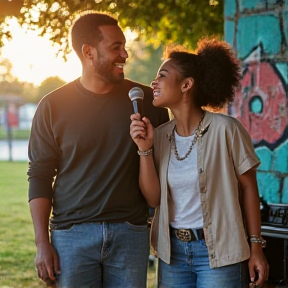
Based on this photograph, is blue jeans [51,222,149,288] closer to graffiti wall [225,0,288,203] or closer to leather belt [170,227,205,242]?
leather belt [170,227,205,242]

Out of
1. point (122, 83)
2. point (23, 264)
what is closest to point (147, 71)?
point (23, 264)

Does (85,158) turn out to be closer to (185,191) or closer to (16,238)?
(185,191)

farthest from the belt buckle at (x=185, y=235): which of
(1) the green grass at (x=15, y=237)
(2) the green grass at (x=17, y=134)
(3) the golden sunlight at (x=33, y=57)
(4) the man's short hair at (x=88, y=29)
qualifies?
(2) the green grass at (x=17, y=134)

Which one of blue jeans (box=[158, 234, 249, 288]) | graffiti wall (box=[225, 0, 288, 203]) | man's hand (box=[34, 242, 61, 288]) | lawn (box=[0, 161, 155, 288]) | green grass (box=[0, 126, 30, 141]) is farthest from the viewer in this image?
green grass (box=[0, 126, 30, 141])

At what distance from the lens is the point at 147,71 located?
33.6 metres

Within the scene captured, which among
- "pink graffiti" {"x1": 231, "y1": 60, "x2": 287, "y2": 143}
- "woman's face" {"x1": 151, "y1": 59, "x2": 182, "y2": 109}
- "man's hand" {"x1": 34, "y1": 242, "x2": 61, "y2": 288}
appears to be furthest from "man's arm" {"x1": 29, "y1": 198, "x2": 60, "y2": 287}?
"pink graffiti" {"x1": 231, "y1": 60, "x2": 287, "y2": 143}

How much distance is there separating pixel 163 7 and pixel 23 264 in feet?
12.5

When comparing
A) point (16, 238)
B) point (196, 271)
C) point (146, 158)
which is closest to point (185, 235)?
point (196, 271)

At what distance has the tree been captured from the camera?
6059 millimetres

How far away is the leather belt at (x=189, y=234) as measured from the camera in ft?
10.9

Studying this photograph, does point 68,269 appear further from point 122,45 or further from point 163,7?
point 163,7

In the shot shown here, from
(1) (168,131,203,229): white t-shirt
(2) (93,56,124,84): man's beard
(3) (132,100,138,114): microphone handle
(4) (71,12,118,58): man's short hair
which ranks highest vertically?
(4) (71,12,118,58): man's short hair

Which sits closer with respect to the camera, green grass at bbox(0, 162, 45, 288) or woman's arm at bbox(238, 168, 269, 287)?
woman's arm at bbox(238, 168, 269, 287)

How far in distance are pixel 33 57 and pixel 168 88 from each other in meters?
4.02
